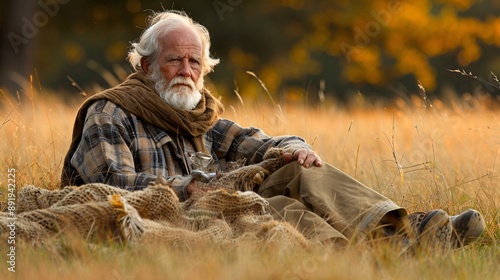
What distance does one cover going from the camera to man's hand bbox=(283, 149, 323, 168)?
13.9 feet

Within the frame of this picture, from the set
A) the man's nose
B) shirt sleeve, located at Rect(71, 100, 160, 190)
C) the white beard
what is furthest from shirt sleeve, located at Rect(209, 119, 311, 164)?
shirt sleeve, located at Rect(71, 100, 160, 190)

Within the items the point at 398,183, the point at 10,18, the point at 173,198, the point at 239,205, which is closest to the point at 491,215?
the point at 398,183

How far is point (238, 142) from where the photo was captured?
4.91m

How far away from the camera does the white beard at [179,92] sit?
4.70 m

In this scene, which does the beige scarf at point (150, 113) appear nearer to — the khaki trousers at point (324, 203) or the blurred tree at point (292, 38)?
the khaki trousers at point (324, 203)

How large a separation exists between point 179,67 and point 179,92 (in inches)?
6.5

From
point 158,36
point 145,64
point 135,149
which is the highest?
point 158,36

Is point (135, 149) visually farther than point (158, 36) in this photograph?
No

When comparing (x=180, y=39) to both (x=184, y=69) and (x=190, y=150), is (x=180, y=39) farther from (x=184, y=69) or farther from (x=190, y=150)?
(x=190, y=150)

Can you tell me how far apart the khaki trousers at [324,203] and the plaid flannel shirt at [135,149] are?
251mm

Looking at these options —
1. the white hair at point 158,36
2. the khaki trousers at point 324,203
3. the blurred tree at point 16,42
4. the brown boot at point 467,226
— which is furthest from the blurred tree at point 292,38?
the brown boot at point 467,226

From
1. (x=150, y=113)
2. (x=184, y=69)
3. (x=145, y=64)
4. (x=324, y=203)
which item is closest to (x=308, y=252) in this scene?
(x=324, y=203)

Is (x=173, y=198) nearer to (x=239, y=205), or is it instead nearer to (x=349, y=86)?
(x=239, y=205)

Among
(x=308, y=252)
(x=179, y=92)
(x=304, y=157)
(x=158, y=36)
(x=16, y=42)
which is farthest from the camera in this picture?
(x=16, y=42)
